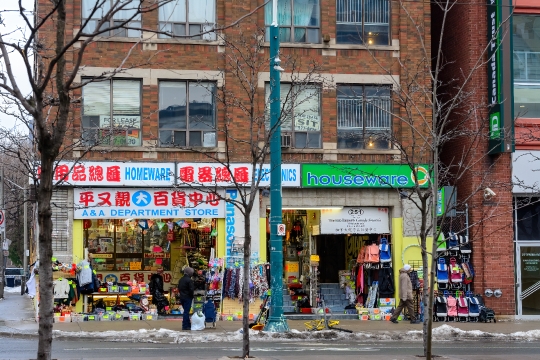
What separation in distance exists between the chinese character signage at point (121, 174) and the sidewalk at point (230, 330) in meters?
3.89

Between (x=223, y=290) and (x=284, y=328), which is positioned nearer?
(x=284, y=328)

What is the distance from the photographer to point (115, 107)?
918 inches

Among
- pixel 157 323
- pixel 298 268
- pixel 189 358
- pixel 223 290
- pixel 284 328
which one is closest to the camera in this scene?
pixel 189 358

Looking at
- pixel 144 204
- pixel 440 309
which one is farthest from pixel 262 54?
pixel 440 309

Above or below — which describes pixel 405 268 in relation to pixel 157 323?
above

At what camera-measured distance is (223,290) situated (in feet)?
77.2

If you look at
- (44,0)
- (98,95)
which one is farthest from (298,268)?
(44,0)

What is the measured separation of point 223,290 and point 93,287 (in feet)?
12.2

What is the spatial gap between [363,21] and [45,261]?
17.8 metres

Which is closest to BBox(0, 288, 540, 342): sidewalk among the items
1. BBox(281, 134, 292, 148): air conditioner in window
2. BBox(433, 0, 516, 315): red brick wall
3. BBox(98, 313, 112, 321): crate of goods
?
BBox(98, 313, 112, 321): crate of goods

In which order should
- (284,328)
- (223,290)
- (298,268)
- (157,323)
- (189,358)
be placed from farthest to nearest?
(298,268) < (223,290) < (157,323) < (284,328) < (189,358)

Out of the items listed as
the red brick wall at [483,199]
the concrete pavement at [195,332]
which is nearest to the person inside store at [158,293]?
the concrete pavement at [195,332]

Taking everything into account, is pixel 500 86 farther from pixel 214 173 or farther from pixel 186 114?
pixel 186 114

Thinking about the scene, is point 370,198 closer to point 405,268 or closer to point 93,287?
point 405,268
